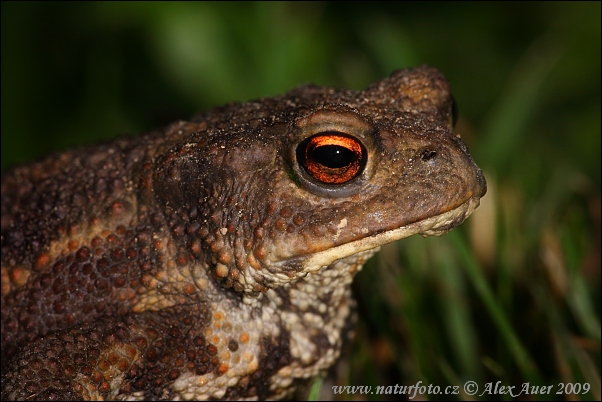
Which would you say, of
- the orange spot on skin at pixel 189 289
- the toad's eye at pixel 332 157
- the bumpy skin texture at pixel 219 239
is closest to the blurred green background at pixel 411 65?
the bumpy skin texture at pixel 219 239

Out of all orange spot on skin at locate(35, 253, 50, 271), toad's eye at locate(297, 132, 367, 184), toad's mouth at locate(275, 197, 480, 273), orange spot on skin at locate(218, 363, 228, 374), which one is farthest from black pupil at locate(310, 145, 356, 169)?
orange spot on skin at locate(35, 253, 50, 271)

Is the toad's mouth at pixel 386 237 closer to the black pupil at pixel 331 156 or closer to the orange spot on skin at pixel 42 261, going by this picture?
the black pupil at pixel 331 156

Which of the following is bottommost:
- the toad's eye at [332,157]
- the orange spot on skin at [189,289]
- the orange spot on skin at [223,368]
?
the orange spot on skin at [223,368]

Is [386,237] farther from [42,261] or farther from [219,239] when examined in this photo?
[42,261]

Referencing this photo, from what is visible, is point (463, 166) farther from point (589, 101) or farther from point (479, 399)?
point (589, 101)

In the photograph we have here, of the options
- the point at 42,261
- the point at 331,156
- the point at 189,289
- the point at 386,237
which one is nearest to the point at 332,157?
the point at 331,156

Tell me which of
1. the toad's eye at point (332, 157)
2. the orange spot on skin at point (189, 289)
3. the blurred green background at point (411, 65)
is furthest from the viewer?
the blurred green background at point (411, 65)
